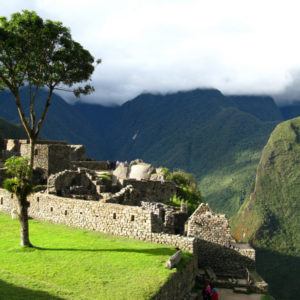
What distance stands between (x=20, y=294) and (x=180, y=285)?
5.70m

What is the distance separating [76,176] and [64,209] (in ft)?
22.2

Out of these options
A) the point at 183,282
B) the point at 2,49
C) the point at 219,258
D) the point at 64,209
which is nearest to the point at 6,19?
the point at 2,49

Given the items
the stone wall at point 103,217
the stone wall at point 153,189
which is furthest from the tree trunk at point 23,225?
the stone wall at point 153,189

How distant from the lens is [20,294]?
8734 mm

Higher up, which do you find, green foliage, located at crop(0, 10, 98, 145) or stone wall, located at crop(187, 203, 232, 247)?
green foliage, located at crop(0, 10, 98, 145)

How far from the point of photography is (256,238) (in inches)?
4496

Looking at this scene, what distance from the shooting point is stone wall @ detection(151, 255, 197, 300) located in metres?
10.4

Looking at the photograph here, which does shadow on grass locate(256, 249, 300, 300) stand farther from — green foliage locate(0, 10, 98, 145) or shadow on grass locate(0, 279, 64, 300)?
shadow on grass locate(0, 279, 64, 300)

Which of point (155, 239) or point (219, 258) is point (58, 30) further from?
point (219, 258)

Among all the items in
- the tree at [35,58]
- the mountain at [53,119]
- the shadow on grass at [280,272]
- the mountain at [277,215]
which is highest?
the mountain at [53,119]

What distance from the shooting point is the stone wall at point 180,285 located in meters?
10.4

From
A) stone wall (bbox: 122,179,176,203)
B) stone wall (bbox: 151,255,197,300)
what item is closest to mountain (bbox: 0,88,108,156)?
stone wall (bbox: 122,179,176,203)

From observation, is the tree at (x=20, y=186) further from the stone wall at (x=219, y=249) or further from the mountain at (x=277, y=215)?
the mountain at (x=277, y=215)

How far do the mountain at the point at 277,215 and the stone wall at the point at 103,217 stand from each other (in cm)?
7336
